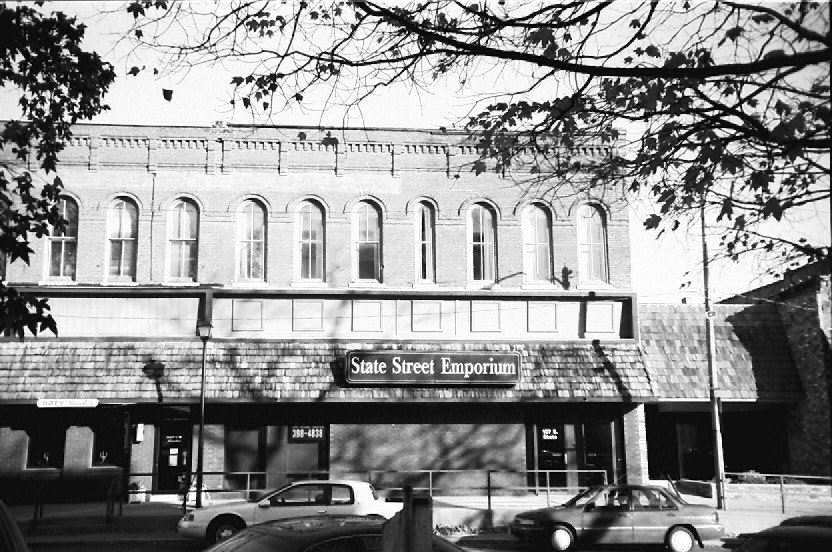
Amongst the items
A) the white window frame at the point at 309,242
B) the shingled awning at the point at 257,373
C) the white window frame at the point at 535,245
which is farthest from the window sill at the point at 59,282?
the white window frame at the point at 535,245

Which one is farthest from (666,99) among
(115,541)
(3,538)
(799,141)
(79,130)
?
(79,130)

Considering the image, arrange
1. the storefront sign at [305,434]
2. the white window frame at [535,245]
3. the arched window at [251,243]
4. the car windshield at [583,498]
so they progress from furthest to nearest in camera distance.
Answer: the white window frame at [535,245]
the arched window at [251,243]
the storefront sign at [305,434]
the car windshield at [583,498]

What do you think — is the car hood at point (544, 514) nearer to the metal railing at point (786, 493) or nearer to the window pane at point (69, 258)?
the metal railing at point (786, 493)

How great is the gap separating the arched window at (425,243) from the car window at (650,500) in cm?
904

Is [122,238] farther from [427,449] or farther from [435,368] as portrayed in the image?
[427,449]

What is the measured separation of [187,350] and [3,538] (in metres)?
17.2

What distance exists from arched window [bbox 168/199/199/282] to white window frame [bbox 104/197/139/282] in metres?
0.96

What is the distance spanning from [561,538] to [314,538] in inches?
438

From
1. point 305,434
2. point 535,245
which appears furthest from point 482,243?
point 305,434

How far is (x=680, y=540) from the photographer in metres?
16.8

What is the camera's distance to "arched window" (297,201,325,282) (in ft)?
78.7

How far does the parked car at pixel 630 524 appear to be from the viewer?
16859 millimetres

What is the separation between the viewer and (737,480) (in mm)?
25312

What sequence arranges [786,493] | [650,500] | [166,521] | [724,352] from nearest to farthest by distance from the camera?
[650,500], [166,521], [786,493], [724,352]
